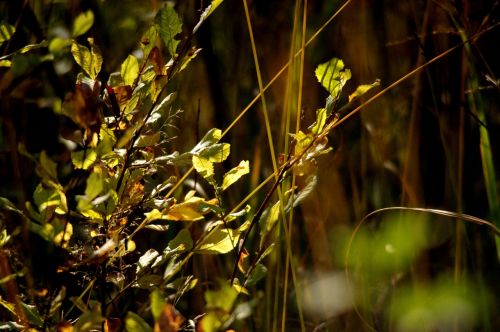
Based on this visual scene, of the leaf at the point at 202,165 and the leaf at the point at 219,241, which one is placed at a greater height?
the leaf at the point at 202,165

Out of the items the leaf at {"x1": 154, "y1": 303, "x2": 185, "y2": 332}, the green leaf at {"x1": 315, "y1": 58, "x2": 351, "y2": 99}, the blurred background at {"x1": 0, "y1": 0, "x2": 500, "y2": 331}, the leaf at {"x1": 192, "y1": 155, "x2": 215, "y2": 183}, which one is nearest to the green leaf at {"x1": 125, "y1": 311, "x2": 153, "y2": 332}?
the leaf at {"x1": 154, "y1": 303, "x2": 185, "y2": 332}

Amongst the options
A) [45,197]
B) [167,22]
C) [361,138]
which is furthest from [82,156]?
[361,138]

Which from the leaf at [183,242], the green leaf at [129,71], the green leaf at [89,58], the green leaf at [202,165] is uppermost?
the green leaf at [89,58]

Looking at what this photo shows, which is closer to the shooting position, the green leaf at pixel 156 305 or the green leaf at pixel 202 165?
the green leaf at pixel 156 305

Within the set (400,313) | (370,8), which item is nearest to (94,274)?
(400,313)

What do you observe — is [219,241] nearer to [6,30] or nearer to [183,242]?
[183,242]

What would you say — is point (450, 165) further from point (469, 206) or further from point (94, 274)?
point (94, 274)

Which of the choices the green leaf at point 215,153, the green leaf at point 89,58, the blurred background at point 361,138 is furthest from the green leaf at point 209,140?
the blurred background at point 361,138

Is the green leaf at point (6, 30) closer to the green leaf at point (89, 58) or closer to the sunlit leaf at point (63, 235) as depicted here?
the green leaf at point (89, 58)

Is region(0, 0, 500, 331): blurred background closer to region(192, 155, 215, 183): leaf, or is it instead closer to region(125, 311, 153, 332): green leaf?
region(192, 155, 215, 183): leaf
